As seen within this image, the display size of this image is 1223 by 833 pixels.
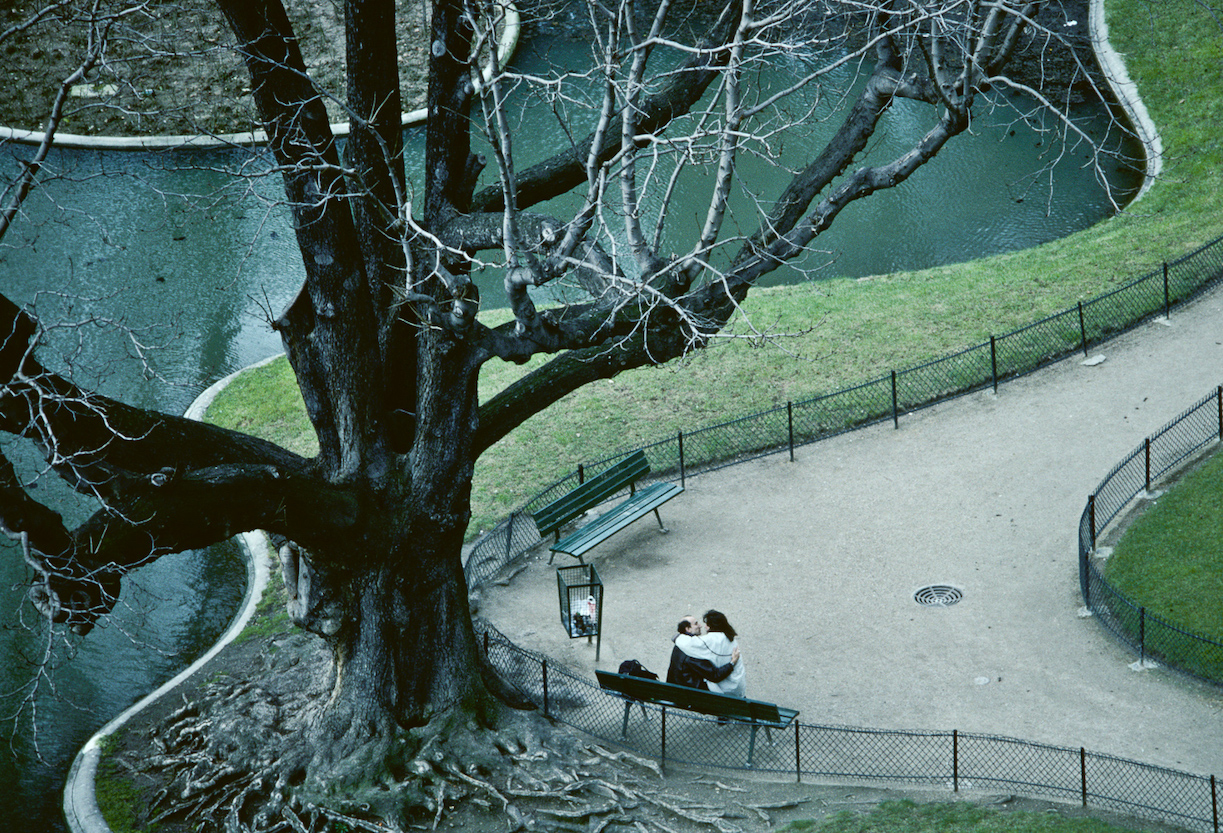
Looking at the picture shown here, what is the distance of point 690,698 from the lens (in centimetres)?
1216

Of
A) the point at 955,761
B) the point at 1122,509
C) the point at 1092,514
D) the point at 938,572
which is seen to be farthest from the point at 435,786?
the point at 1122,509

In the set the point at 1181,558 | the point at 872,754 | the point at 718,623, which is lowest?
the point at 872,754

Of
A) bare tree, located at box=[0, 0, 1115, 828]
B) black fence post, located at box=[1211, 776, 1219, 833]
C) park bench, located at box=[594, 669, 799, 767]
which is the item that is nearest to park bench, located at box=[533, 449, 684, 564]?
bare tree, located at box=[0, 0, 1115, 828]

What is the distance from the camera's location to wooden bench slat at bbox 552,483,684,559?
1534cm

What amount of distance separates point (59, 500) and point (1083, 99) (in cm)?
2466

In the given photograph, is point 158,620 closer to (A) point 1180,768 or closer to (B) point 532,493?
(B) point 532,493

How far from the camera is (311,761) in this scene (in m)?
12.3

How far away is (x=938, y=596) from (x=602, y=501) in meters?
4.46

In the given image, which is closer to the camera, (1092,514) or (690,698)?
(690,698)

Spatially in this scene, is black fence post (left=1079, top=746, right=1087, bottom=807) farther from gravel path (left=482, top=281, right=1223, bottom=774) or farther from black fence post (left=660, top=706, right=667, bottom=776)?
black fence post (left=660, top=706, right=667, bottom=776)

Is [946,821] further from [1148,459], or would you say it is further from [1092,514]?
[1148,459]

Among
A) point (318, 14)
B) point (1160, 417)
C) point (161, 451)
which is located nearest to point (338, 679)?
point (161, 451)

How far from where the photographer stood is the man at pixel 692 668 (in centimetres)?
1240

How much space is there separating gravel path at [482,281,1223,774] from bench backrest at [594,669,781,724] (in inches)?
40.2
